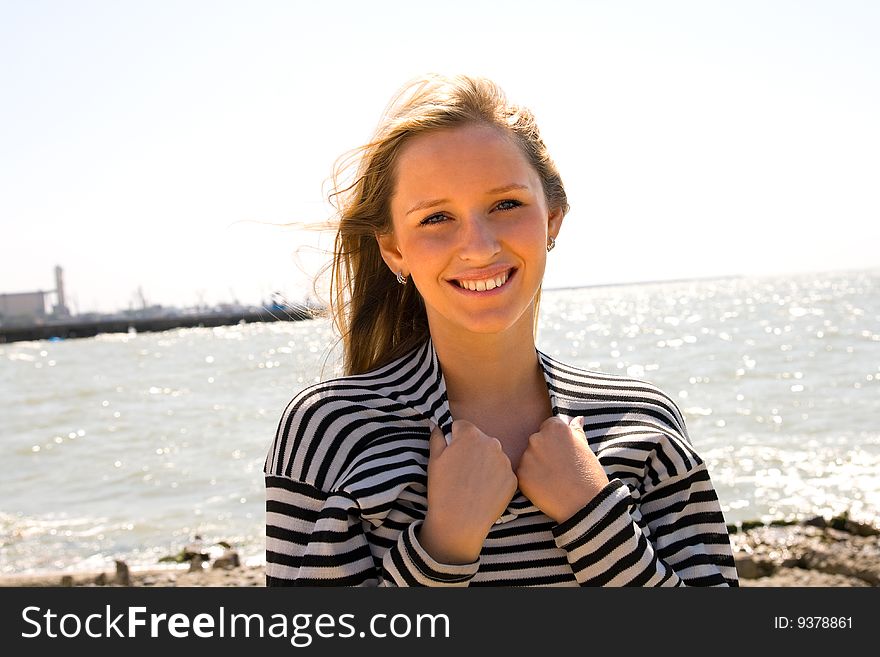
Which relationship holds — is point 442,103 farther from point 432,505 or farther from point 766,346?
point 766,346

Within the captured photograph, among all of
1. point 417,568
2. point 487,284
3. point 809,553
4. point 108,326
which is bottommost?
point 809,553

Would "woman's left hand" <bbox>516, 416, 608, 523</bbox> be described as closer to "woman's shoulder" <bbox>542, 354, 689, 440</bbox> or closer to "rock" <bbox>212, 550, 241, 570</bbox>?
"woman's shoulder" <bbox>542, 354, 689, 440</bbox>

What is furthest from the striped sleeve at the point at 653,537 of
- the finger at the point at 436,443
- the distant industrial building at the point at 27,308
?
the distant industrial building at the point at 27,308

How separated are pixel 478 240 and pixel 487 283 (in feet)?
0.35

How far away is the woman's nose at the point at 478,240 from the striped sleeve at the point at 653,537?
57cm

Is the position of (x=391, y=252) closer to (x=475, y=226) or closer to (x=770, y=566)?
(x=475, y=226)

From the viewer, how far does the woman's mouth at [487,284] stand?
6.81ft

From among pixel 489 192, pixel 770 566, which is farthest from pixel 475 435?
pixel 770 566

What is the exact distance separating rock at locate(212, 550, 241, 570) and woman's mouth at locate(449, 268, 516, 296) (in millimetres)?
8135

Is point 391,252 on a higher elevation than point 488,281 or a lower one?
higher

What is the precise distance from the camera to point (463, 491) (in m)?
1.89

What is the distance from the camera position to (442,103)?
221 centimetres

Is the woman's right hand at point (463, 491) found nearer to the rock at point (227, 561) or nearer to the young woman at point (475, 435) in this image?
the young woman at point (475, 435)
